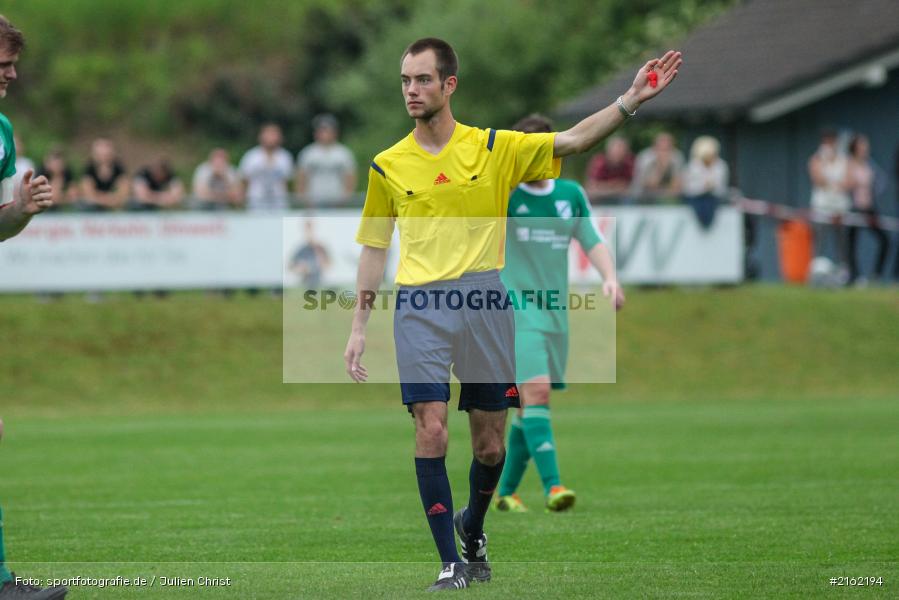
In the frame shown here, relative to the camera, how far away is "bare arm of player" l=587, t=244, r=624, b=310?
10.2 m

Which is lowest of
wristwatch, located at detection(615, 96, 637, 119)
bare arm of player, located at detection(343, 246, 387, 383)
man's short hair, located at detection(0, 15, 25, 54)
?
bare arm of player, located at detection(343, 246, 387, 383)

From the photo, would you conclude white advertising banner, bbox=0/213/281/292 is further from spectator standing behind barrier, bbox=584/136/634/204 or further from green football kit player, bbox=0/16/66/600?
green football kit player, bbox=0/16/66/600

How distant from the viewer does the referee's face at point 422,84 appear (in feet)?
25.2

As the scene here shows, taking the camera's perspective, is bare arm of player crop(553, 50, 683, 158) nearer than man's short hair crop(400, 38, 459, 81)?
Yes

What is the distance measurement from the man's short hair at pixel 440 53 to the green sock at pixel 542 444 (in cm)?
361

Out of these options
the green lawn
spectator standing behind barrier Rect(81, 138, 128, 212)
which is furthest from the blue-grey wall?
spectator standing behind barrier Rect(81, 138, 128, 212)

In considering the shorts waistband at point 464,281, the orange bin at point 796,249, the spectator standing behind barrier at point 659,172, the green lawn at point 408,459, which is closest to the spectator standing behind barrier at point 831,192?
the orange bin at point 796,249

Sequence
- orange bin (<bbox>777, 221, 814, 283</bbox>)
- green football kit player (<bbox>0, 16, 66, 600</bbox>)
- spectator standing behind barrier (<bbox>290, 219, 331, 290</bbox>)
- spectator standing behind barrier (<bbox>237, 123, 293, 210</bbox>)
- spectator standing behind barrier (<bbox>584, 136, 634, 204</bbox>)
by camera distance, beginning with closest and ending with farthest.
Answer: green football kit player (<bbox>0, 16, 66, 600</bbox>) → spectator standing behind barrier (<bbox>290, 219, 331, 290</bbox>) → spectator standing behind barrier (<bbox>237, 123, 293, 210</bbox>) → spectator standing behind barrier (<bbox>584, 136, 634, 204</bbox>) → orange bin (<bbox>777, 221, 814, 283</bbox>)

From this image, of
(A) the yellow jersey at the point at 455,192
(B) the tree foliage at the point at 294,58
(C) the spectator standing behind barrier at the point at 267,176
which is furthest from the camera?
(B) the tree foliage at the point at 294,58

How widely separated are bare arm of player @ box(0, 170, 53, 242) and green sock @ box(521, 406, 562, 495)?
461cm

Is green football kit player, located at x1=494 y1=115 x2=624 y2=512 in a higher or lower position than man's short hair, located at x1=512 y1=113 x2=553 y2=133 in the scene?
lower

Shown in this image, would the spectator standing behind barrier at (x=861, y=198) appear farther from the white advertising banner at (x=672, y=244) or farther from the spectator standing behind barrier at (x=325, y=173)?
the spectator standing behind barrier at (x=325, y=173)

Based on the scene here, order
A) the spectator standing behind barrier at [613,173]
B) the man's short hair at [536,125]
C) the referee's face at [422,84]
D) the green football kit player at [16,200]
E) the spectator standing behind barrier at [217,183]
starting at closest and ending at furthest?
1. the green football kit player at [16,200]
2. the referee's face at [422,84]
3. the man's short hair at [536,125]
4. the spectator standing behind barrier at [217,183]
5. the spectator standing behind barrier at [613,173]

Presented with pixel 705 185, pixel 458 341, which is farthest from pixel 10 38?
pixel 705 185
